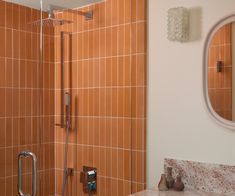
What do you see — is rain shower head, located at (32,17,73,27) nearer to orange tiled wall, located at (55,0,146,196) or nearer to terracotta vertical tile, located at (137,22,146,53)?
orange tiled wall, located at (55,0,146,196)

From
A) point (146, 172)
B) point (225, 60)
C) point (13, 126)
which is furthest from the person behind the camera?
point (146, 172)

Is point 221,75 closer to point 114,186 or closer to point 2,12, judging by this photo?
point 114,186

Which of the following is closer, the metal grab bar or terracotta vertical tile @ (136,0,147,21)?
the metal grab bar

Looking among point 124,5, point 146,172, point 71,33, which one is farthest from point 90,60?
point 146,172

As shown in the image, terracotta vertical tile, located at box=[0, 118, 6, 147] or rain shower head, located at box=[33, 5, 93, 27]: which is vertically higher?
rain shower head, located at box=[33, 5, 93, 27]

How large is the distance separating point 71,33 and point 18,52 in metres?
0.42

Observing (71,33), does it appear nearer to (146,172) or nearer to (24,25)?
(24,25)

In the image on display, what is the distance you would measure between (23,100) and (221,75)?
1.34 metres

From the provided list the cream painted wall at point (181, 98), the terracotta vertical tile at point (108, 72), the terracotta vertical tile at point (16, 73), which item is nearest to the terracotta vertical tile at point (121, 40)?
the terracotta vertical tile at point (108, 72)

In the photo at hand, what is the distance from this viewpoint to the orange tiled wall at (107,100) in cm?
248

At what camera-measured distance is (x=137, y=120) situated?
2477 millimetres

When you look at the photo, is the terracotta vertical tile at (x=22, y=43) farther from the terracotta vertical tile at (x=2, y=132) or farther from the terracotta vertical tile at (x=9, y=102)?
the terracotta vertical tile at (x=2, y=132)

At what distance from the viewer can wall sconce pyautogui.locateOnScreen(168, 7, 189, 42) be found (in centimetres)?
219

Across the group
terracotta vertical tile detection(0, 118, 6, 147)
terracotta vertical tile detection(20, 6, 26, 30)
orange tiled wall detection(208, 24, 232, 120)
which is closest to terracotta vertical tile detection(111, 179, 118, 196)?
terracotta vertical tile detection(0, 118, 6, 147)
